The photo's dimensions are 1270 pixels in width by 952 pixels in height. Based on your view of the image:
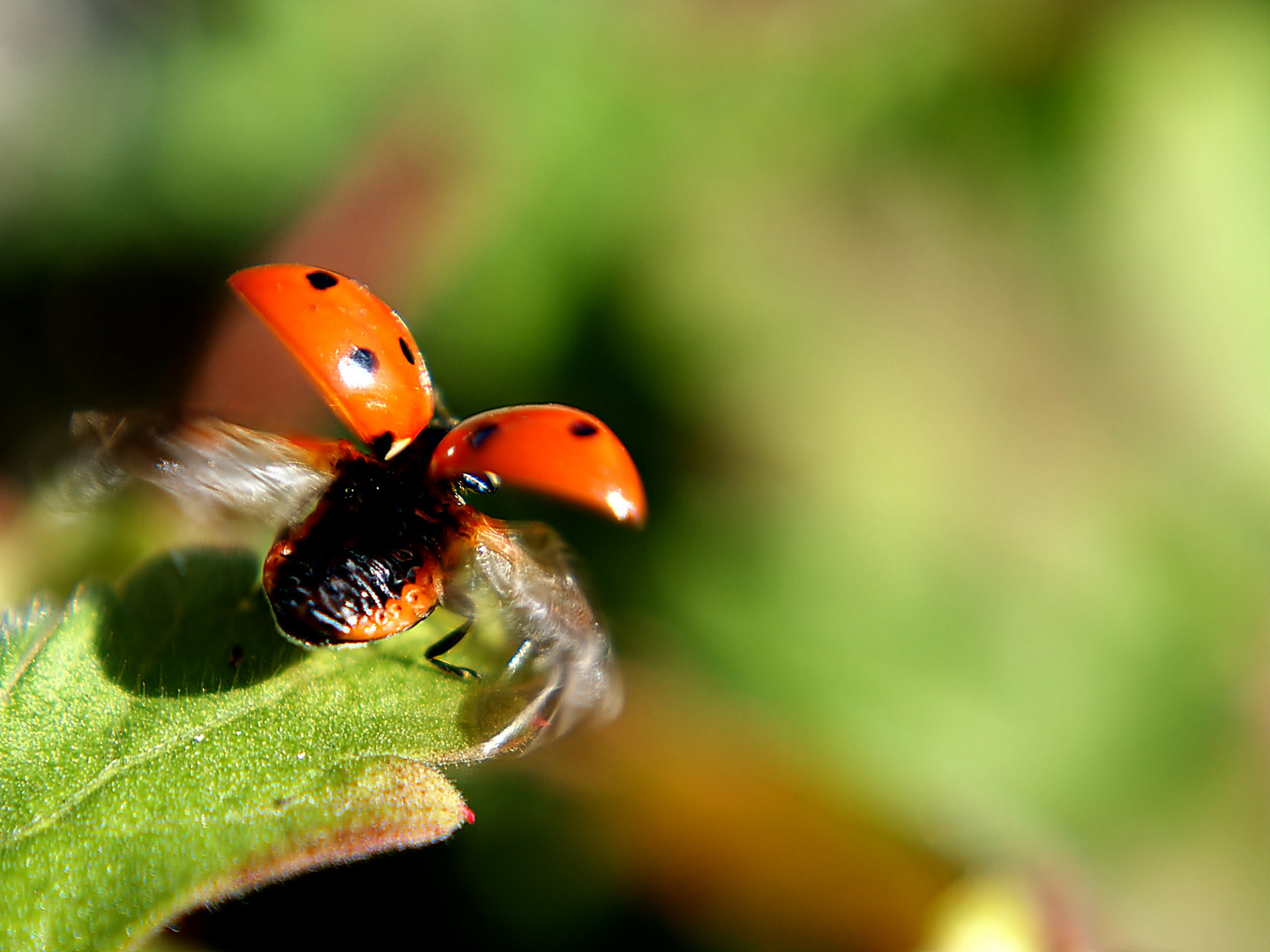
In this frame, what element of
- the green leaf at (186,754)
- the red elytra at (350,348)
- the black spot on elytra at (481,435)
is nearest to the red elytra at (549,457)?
the black spot on elytra at (481,435)

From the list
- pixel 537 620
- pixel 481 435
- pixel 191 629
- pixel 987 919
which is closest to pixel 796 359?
pixel 987 919

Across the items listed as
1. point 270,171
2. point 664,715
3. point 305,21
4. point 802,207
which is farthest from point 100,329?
point 802,207

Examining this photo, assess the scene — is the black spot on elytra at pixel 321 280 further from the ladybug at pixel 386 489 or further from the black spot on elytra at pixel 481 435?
the black spot on elytra at pixel 481 435

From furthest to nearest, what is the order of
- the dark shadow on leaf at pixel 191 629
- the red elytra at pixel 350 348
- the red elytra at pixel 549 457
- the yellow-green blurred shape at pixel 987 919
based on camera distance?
the yellow-green blurred shape at pixel 987 919 < the red elytra at pixel 350 348 < the red elytra at pixel 549 457 < the dark shadow on leaf at pixel 191 629

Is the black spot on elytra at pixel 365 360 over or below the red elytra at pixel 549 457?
below

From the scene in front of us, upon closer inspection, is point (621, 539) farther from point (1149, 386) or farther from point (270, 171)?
point (1149, 386)

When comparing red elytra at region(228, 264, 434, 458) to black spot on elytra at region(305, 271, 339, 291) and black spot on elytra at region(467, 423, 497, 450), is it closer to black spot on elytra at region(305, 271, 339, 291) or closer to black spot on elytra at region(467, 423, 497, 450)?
black spot on elytra at region(305, 271, 339, 291)
